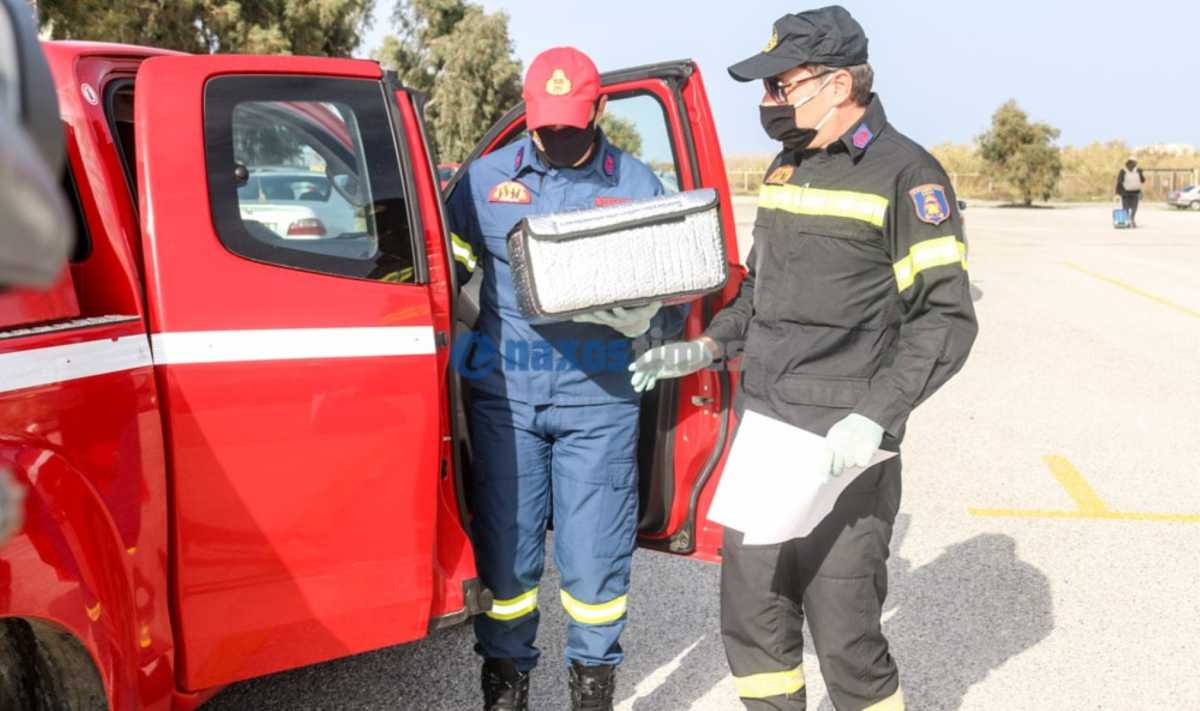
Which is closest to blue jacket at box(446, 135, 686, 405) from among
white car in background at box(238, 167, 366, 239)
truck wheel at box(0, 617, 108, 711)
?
white car in background at box(238, 167, 366, 239)

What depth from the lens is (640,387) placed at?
118 inches

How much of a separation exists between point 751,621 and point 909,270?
928 millimetres

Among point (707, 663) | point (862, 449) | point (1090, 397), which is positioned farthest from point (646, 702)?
point (1090, 397)

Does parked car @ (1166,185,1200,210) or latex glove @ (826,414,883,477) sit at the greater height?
latex glove @ (826,414,883,477)

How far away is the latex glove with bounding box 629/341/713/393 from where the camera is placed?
293 cm

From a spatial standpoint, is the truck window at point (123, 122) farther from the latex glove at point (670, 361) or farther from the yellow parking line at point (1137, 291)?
the yellow parking line at point (1137, 291)

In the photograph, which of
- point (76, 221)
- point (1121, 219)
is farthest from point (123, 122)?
point (1121, 219)

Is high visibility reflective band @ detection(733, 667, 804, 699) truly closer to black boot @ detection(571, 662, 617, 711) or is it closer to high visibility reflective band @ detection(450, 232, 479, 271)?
black boot @ detection(571, 662, 617, 711)

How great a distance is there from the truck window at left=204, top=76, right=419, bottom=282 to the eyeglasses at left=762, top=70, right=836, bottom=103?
0.91 m

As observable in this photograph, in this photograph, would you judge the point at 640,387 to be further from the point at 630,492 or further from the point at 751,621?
the point at 751,621

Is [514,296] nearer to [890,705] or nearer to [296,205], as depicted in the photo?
[296,205]

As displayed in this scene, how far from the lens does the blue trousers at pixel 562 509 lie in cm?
301

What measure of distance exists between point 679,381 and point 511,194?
75cm

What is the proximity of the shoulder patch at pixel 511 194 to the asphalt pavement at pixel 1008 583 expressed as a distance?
1.50m
